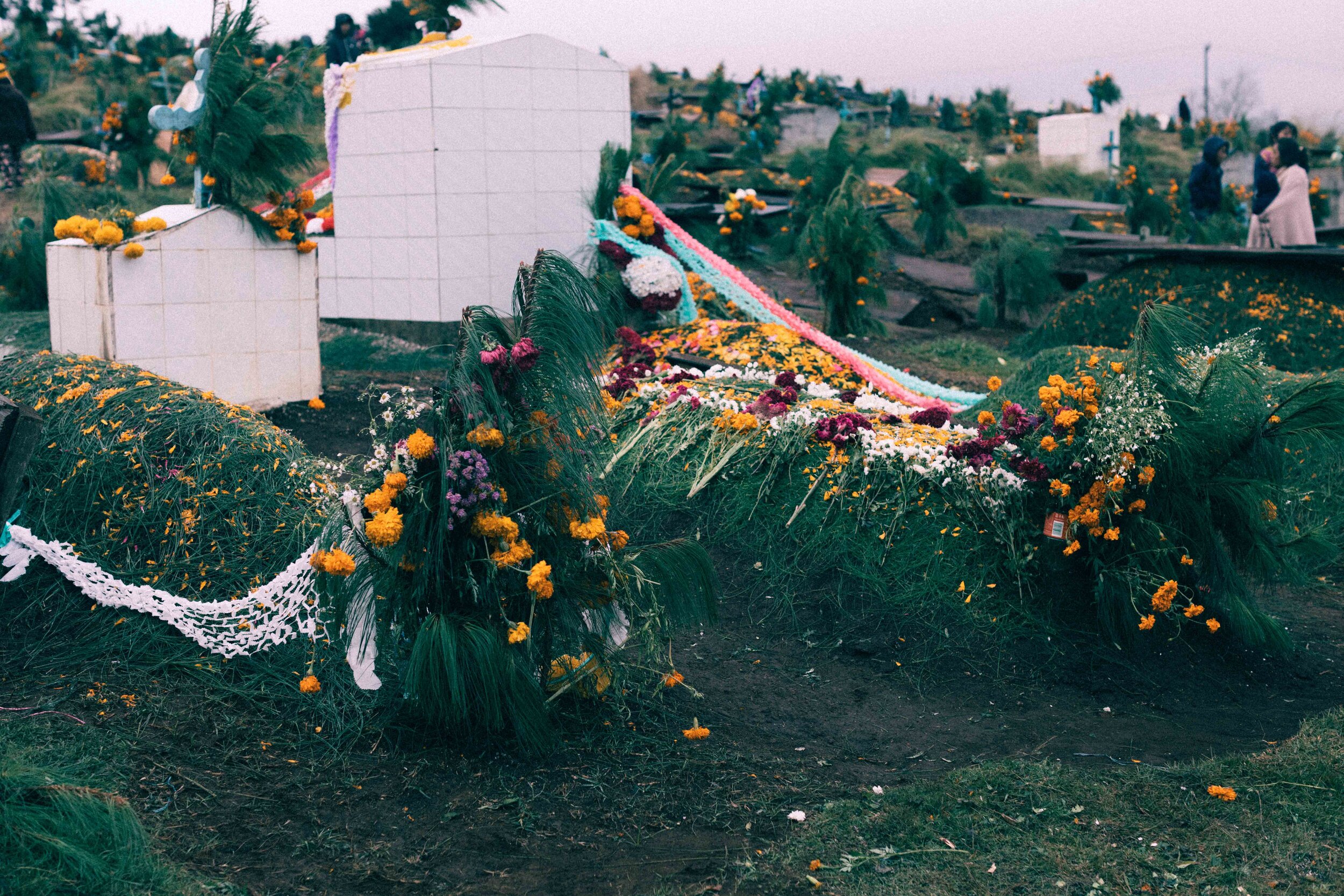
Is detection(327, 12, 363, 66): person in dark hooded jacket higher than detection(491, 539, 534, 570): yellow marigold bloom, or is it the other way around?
detection(327, 12, 363, 66): person in dark hooded jacket

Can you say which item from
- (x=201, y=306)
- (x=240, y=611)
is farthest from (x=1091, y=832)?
(x=201, y=306)

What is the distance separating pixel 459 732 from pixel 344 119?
6889 mm

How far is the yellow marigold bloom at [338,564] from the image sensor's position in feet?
11.5

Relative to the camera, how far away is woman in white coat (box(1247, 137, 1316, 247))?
10.9 metres

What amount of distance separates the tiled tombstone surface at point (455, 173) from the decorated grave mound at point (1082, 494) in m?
3.85

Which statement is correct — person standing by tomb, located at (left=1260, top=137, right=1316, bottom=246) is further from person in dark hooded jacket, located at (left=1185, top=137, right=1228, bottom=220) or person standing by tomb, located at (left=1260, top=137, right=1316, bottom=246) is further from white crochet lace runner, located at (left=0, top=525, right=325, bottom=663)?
white crochet lace runner, located at (left=0, top=525, right=325, bottom=663)

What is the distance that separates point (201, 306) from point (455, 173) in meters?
2.62

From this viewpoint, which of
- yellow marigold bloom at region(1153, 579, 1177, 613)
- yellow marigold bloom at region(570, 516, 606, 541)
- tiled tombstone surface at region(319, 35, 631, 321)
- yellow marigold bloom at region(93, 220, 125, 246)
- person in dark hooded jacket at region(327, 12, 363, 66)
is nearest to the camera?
yellow marigold bloom at region(570, 516, 606, 541)

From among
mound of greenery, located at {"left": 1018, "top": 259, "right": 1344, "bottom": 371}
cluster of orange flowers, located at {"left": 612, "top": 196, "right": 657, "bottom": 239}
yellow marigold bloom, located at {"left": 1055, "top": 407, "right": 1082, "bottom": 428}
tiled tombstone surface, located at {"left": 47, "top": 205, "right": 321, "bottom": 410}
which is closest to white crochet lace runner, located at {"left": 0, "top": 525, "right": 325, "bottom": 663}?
tiled tombstone surface, located at {"left": 47, "top": 205, "right": 321, "bottom": 410}

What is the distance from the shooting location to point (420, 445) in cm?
362

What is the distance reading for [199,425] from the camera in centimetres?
495

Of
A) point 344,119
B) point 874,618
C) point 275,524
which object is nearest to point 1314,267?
point 874,618

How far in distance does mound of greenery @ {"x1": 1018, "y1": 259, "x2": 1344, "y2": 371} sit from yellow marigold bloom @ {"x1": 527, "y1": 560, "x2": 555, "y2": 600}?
23.9ft

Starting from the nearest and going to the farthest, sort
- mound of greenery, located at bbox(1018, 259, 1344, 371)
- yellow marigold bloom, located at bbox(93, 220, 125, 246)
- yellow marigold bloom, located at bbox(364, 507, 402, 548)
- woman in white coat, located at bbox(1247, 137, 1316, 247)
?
yellow marigold bloom, located at bbox(364, 507, 402, 548)
yellow marigold bloom, located at bbox(93, 220, 125, 246)
mound of greenery, located at bbox(1018, 259, 1344, 371)
woman in white coat, located at bbox(1247, 137, 1316, 247)
